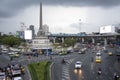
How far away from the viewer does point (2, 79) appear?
155ft

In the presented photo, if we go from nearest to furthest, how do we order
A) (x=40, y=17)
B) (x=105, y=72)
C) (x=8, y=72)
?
(x=8, y=72) < (x=105, y=72) < (x=40, y=17)

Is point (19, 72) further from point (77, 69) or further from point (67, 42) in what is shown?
point (67, 42)

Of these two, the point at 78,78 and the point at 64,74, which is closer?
the point at 78,78

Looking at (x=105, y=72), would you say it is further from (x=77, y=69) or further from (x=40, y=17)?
(x=40, y=17)

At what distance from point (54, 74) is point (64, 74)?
1842 mm

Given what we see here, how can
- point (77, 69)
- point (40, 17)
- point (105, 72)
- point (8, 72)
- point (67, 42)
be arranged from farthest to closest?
point (67, 42) → point (40, 17) → point (77, 69) → point (105, 72) → point (8, 72)

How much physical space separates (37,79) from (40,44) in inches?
4219

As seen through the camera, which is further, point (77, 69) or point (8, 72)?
point (77, 69)

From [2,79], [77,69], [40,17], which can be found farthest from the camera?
[40,17]

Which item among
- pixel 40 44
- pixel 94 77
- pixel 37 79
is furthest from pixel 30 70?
pixel 40 44

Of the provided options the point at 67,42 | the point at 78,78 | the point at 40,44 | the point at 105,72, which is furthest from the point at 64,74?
the point at 67,42

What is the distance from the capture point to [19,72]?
5325 cm

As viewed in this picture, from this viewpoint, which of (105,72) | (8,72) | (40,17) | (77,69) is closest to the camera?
(8,72)

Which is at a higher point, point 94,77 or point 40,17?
point 40,17
